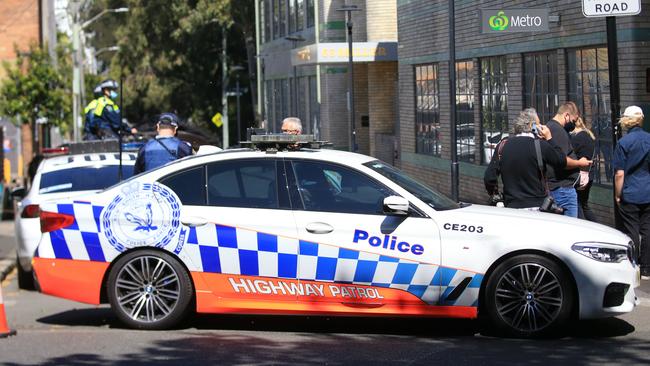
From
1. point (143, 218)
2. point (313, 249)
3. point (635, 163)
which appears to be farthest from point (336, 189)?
point (635, 163)

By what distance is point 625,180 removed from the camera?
11.3 metres

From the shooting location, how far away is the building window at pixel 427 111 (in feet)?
80.8

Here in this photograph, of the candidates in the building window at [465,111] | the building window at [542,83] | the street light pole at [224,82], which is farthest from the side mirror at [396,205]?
the street light pole at [224,82]

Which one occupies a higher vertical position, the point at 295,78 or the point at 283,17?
the point at 283,17

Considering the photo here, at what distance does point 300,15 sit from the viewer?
39.0 metres

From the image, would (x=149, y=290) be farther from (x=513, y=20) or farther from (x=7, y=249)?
(x=7, y=249)

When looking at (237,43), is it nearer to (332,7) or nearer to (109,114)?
(332,7)

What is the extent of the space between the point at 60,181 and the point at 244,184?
459cm

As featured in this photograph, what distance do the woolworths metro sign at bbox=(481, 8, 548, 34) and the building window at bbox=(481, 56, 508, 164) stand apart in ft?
19.3

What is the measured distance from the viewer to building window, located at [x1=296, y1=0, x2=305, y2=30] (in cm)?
3821

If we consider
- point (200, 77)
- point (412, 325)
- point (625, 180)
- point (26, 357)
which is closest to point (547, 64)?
point (625, 180)

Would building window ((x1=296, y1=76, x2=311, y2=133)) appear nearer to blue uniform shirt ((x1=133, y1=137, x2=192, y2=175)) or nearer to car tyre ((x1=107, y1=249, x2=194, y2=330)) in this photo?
blue uniform shirt ((x1=133, y1=137, x2=192, y2=175))

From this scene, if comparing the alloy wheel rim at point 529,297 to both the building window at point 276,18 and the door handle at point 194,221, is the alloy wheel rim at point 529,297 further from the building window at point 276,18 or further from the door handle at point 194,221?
the building window at point 276,18

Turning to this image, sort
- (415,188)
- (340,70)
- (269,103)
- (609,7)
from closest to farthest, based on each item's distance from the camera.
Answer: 1. (415,188)
2. (609,7)
3. (340,70)
4. (269,103)
